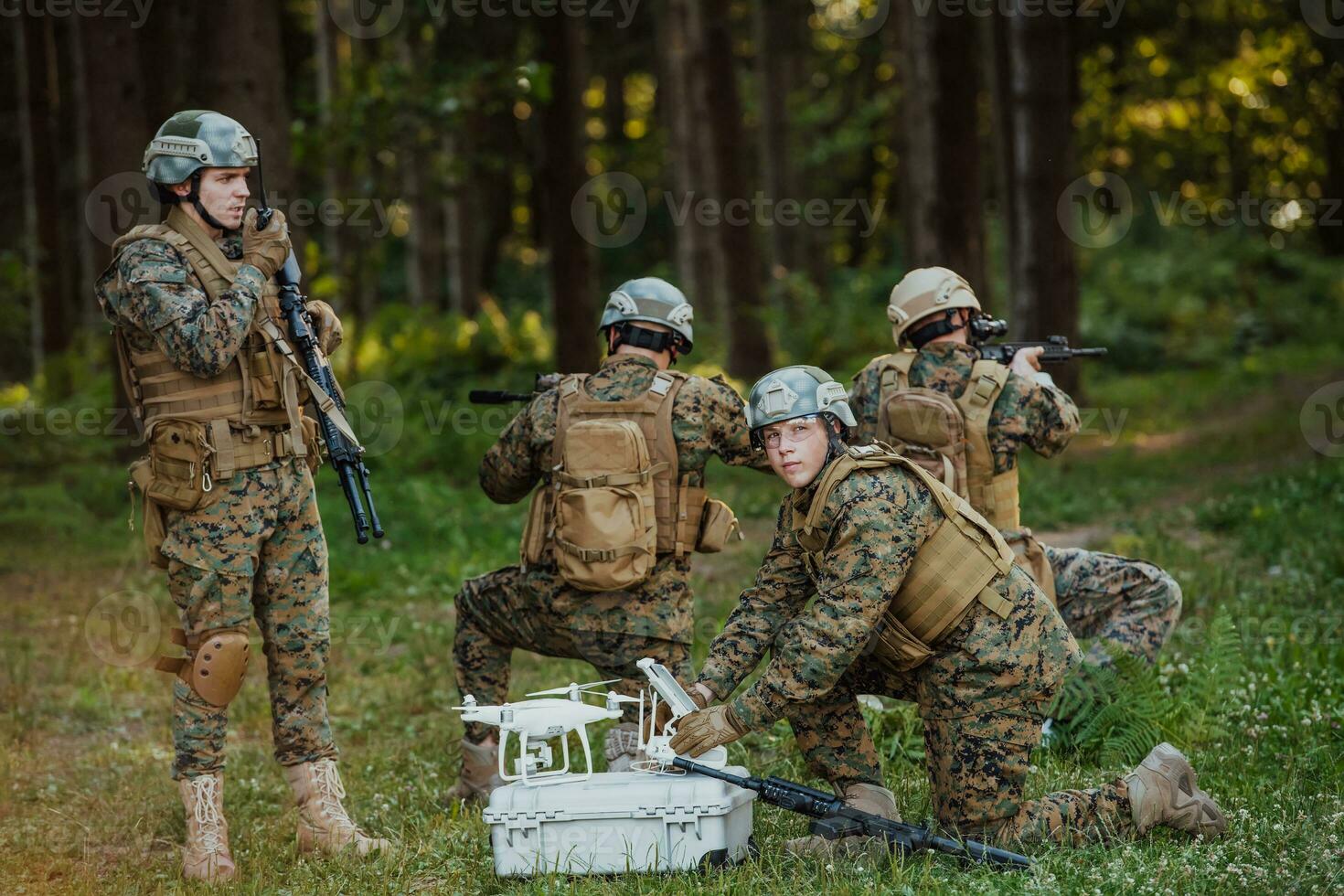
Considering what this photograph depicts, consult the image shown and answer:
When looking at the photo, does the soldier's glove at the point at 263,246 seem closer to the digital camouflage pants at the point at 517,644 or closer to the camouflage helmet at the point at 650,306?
the camouflage helmet at the point at 650,306

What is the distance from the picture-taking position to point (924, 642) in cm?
478

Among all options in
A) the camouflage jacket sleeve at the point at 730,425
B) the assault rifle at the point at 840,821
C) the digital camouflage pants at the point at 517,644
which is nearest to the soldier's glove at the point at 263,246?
the digital camouflage pants at the point at 517,644

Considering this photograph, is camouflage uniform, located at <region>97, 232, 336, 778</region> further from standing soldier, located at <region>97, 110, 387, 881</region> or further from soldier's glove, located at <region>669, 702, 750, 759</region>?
soldier's glove, located at <region>669, 702, 750, 759</region>

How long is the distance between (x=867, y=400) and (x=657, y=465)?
46.9 inches

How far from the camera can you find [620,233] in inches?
1535

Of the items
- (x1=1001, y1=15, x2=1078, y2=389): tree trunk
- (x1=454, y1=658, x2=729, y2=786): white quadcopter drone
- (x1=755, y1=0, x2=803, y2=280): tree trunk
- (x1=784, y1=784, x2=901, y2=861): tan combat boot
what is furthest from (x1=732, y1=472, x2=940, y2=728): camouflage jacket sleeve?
(x1=755, y1=0, x2=803, y2=280): tree trunk

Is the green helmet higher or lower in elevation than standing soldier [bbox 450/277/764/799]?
higher

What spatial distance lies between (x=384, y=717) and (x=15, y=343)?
2727 cm

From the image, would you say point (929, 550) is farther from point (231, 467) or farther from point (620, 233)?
point (620, 233)

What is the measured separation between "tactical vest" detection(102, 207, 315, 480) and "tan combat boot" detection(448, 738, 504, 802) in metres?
1.54

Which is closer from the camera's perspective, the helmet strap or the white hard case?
the white hard case

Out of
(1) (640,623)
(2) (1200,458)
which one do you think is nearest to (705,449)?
(1) (640,623)

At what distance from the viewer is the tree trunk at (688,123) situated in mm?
18203

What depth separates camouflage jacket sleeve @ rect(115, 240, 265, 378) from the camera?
5.14m
